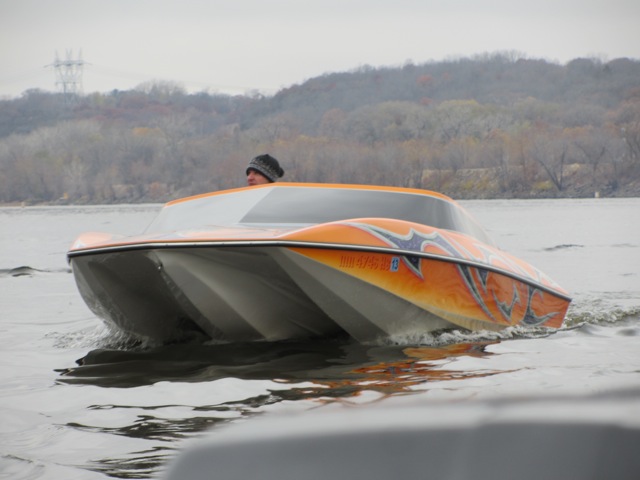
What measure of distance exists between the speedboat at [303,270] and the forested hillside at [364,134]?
75447mm

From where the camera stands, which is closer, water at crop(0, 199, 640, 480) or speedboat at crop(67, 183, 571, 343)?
water at crop(0, 199, 640, 480)

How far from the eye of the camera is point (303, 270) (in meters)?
5.43

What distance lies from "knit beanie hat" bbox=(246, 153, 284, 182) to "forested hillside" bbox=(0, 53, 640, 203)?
7379 cm

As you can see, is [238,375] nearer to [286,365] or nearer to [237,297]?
[286,365]

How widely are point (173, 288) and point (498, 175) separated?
86.3 metres

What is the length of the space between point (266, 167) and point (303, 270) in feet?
10.2

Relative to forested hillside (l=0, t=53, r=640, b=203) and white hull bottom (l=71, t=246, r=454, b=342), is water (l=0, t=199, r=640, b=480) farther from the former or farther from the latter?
forested hillside (l=0, t=53, r=640, b=203)

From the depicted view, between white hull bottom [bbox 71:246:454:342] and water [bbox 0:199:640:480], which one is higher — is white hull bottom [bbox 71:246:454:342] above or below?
above

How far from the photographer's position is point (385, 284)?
19.0ft

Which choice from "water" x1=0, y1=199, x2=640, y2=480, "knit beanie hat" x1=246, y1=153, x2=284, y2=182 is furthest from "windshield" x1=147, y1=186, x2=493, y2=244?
"knit beanie hat" x1=246, y1=153, x2=284, y2=182

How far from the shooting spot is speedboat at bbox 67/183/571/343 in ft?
18.0

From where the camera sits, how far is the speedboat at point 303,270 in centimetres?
548

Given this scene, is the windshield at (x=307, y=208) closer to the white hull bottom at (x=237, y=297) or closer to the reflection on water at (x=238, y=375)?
the white hull bottom at (x=237, y=297)

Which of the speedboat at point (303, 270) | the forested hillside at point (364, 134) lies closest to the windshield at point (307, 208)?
the speedboat at point (303, 270)
